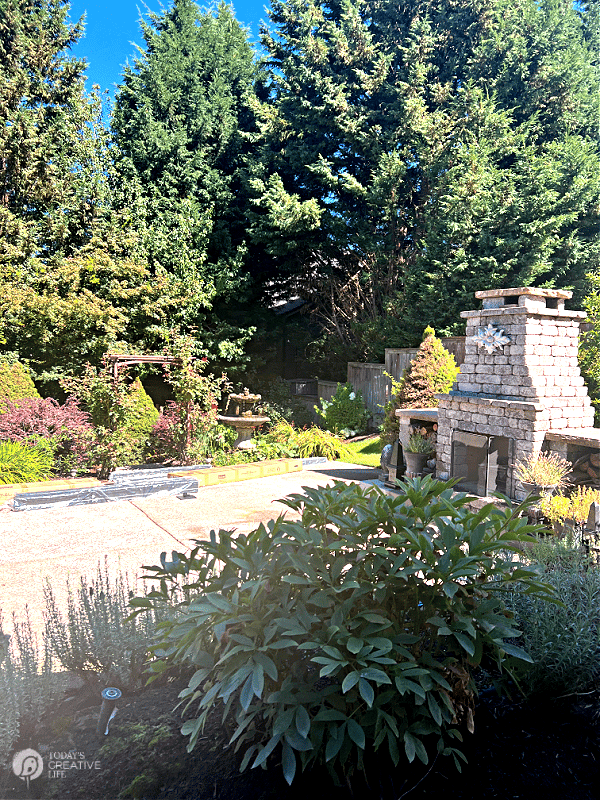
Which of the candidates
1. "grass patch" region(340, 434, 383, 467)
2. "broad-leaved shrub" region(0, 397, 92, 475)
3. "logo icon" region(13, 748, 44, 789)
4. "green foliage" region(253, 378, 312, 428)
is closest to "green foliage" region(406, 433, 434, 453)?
"grass patch" region(340, 434, 383, 467)

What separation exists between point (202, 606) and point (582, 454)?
591cm

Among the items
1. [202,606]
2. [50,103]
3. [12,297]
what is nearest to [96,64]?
[50,103]

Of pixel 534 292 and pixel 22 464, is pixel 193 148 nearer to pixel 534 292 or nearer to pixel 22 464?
pixel 22 464

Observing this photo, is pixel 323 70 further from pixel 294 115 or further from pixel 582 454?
pixel 582 454

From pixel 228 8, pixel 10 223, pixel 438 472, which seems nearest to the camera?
pixel 438 472

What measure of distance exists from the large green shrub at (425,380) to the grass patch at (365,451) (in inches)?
66.0

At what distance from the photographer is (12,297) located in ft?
34.2

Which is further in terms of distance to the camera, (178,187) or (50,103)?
(178,187)

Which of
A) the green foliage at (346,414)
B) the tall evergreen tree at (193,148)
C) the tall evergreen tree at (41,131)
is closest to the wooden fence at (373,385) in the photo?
the green foliage at (346,414)

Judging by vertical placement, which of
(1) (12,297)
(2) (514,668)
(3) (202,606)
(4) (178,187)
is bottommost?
(2) (514,668)

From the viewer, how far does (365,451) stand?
37.5 ft

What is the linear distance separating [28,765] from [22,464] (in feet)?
21.9

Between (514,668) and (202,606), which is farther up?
(202,606)

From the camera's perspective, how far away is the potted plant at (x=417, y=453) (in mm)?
7848
